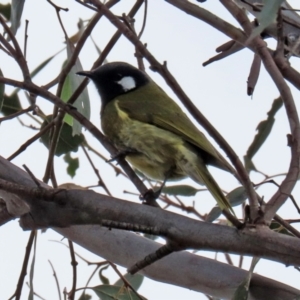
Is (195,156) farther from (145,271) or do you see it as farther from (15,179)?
(15,179)

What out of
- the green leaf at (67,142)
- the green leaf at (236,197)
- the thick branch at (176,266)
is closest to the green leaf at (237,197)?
the green leaf at (236,197)

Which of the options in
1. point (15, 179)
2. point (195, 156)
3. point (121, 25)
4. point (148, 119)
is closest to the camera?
point (121, 25)

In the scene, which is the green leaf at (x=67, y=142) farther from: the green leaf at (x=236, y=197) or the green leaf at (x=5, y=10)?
the green leaf at (x=236, y=197)

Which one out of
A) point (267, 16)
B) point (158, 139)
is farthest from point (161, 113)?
point (267, 16)

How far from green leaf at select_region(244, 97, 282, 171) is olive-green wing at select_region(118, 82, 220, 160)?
17 centimetres

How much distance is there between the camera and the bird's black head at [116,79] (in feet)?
10.5

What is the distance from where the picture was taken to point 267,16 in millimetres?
1312

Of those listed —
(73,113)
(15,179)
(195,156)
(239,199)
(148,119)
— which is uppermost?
(148,119)

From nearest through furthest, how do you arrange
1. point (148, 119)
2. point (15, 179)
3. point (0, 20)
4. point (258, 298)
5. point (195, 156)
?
1. point (15, 179)
2. point (258, 298)
3. point (0, 20)
4. point (195, 156)
5. point (148, 119)

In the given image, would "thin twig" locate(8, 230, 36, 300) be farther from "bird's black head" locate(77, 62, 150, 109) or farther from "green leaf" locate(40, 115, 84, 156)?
"bird's black head" locate(77, 62, 150, 109)

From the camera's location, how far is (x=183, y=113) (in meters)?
3.00

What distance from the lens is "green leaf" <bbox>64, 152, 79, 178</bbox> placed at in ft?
11.2

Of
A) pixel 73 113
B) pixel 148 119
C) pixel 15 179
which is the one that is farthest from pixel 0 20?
pixel 148 119

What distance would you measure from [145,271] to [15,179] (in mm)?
569
